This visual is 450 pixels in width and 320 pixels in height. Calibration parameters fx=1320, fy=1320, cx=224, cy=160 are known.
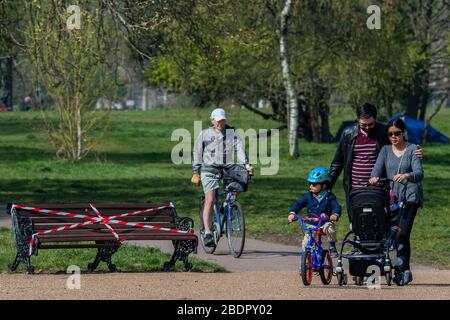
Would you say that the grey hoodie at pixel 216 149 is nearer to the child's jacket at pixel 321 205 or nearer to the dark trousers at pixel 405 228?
the child's jacket at pixel 321 205

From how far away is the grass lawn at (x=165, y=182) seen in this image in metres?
19.8

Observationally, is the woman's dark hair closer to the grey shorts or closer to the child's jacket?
the child's jacket

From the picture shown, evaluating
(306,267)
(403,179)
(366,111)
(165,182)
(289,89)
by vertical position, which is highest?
(366,111)

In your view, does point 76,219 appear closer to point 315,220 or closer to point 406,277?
point 315,220

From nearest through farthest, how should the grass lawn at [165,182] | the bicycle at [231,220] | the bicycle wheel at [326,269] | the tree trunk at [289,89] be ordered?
1. the bicycle wheel at [326,269]
2. the bicycle at [231,220]
3. the grass lawn at [165,182]
4. the tree trunk at [289,89]

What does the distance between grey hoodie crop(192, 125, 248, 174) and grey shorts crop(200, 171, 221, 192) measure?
0.07m

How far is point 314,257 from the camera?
480 inches

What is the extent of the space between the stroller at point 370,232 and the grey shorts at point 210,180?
12.4 feet

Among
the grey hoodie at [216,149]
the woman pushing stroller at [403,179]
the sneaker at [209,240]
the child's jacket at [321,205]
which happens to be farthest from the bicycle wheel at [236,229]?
the woman pushing stroller at [403,179]

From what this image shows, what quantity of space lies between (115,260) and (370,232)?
3.61 meters

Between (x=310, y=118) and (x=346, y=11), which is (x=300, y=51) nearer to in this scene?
(x=346, y=11)

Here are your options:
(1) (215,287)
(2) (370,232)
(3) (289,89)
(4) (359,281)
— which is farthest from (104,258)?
(3) (289,89)

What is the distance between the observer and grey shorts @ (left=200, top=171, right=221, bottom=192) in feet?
52.1
